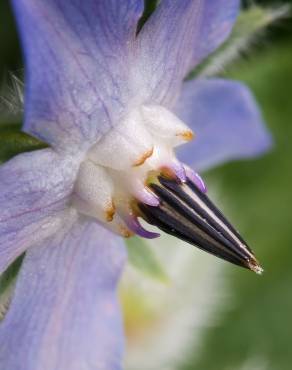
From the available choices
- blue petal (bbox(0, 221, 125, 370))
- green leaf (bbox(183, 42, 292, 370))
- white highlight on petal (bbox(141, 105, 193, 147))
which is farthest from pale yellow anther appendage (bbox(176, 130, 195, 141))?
green leaf (bbox(183, 42, 292, 370))

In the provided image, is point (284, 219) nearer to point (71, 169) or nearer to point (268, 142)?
point (268, 142)

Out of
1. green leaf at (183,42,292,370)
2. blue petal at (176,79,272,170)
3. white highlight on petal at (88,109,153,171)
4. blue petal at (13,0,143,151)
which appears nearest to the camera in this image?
blue petal at (13,0,143,151)

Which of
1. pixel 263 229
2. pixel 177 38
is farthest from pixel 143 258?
pixel 263 229

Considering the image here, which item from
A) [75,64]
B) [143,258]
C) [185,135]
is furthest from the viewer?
[143,258]

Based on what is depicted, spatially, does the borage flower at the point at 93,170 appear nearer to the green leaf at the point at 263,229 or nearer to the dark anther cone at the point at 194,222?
the dark anther cone at the point at 194,222

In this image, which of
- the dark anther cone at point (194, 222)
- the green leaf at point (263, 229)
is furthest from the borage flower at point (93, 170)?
the green leaf at point (263, 229)

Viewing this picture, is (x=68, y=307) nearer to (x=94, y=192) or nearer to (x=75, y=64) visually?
(x=94, y=192)

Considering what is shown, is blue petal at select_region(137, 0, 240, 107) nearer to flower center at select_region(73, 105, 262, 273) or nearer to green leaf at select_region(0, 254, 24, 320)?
flower center at select_region(73, 105, 262, 273)
